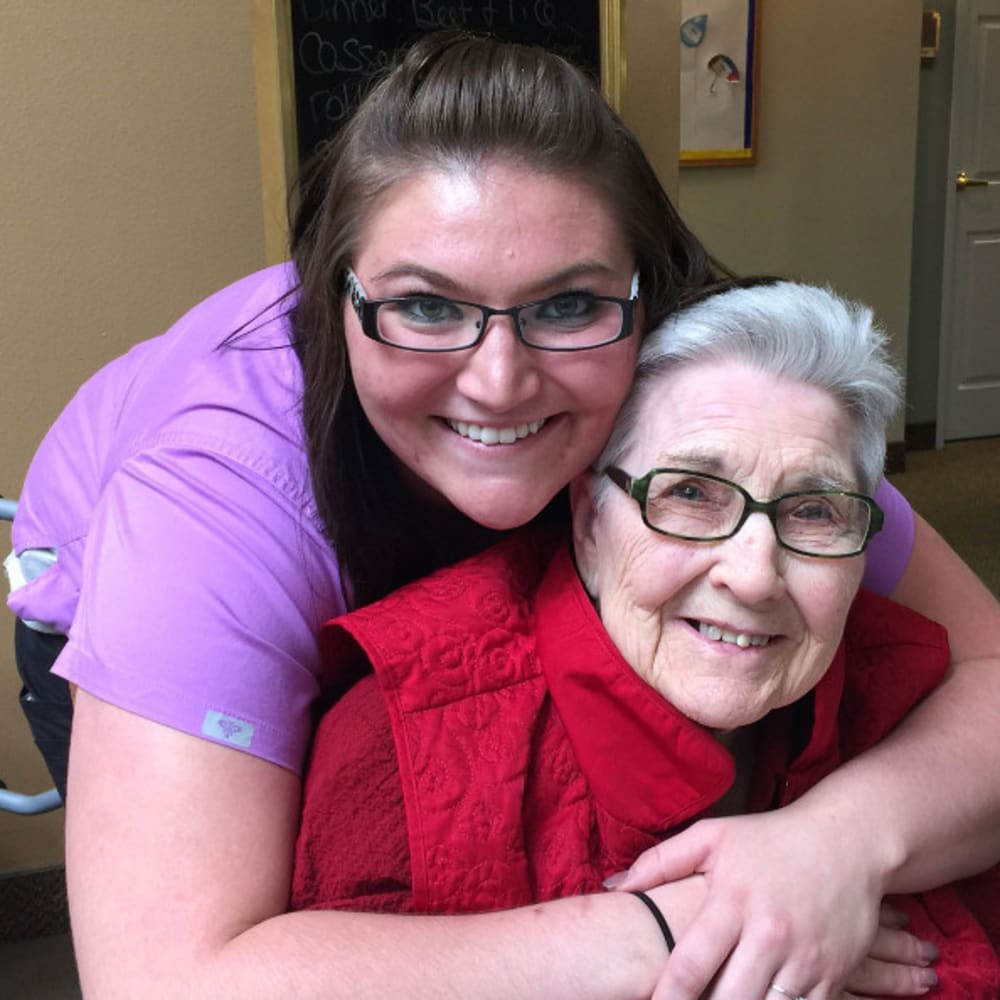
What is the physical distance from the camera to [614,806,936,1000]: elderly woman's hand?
1027mm

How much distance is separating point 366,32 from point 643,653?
140 cm

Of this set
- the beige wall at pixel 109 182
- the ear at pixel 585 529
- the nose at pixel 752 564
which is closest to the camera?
the nose at pixel 752 564

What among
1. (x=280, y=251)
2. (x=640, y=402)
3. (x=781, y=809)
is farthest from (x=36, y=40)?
(x=781, y=809)

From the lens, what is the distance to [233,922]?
98 centimetres

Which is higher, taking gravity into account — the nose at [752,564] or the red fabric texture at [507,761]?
the nose at [752,564]

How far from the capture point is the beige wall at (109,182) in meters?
2.15

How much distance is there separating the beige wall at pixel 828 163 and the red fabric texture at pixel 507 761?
13.4 feet

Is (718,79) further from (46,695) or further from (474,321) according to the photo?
(474,321)

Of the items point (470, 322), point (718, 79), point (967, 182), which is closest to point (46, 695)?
point (470, 322)

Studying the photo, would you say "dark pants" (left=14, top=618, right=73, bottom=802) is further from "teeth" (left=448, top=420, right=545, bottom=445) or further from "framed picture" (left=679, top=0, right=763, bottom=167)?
"framed picture" (left=679, top=0, right=763, bottom=167)

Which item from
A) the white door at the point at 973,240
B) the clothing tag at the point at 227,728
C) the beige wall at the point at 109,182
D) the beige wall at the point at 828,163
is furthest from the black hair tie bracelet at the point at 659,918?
the white door at the point at 973,240

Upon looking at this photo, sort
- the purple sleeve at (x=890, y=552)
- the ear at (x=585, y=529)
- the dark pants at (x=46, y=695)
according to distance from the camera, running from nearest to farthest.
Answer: the ear at (x=585, y=529), the purple sleeve at (x=890, y=552), the dark pants at (x=46, y=695)

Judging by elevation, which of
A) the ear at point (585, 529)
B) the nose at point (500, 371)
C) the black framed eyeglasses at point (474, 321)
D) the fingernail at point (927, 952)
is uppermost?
the black framed eyeglasses at point (474, 321)

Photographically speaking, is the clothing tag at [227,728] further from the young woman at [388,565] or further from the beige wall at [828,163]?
the beige wall at [828,163]
